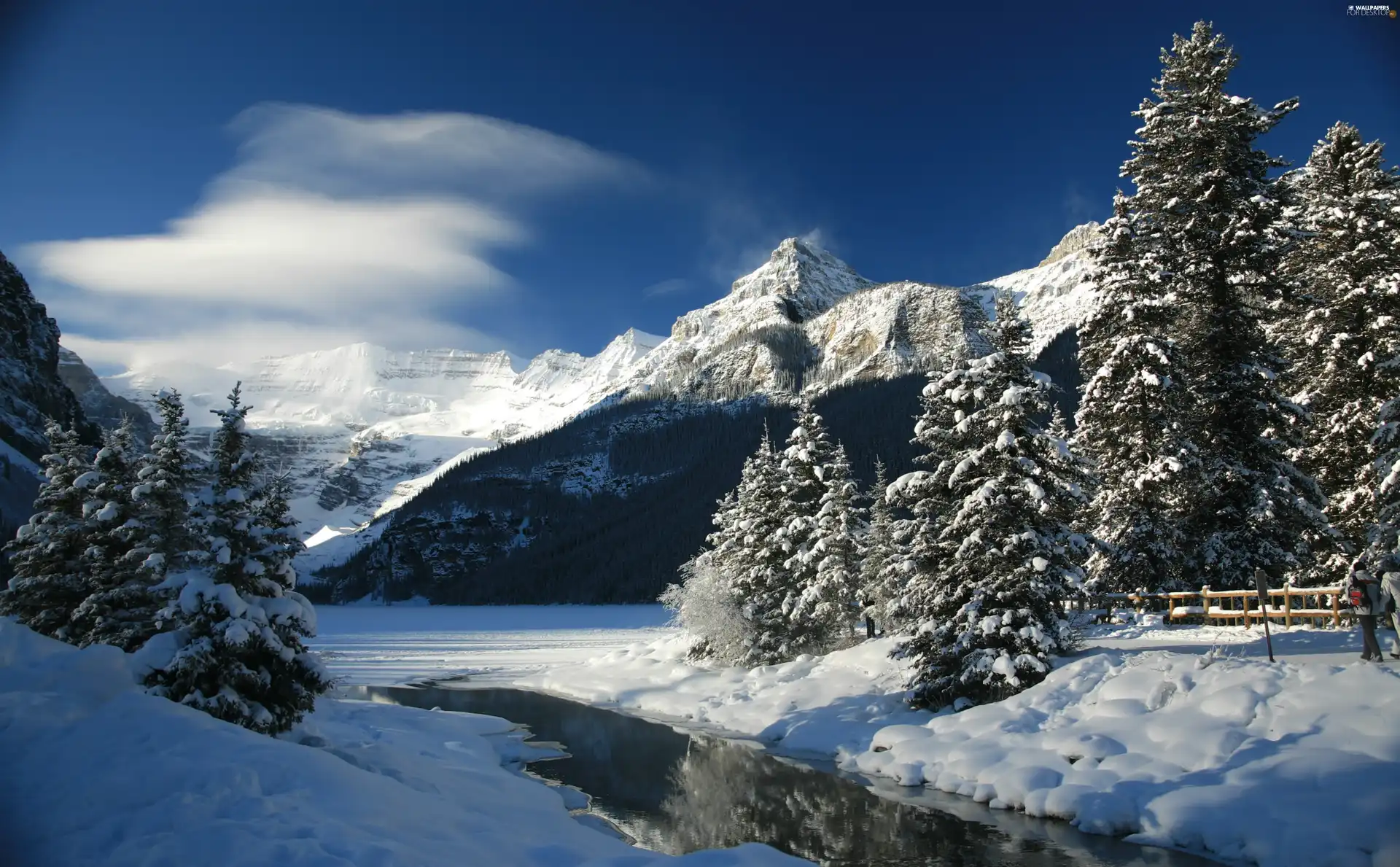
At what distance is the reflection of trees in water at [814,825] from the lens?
1508cm

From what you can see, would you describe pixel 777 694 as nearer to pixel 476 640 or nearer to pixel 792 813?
pixel 792 813

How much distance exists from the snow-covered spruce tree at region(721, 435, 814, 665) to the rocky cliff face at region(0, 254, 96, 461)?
395 feet

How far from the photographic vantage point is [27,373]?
429ft

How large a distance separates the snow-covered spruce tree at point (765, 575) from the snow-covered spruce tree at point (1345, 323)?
20.8 metres

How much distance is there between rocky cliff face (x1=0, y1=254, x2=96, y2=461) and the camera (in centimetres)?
11688

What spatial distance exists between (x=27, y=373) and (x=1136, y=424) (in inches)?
6560

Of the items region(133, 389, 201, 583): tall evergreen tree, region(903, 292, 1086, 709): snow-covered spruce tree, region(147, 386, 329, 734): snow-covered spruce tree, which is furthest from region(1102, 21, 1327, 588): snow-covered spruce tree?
region(133, 389, 201, 583): tall evergreen tree

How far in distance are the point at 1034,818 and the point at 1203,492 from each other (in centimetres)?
1175

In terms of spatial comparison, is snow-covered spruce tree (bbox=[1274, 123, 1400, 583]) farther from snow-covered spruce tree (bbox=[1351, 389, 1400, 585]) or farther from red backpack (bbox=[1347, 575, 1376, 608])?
red backpack (bbox=[1347, 575, 1376, 608])

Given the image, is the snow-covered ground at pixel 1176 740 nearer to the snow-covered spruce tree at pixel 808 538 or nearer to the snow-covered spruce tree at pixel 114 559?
the snow-covered spruce tree at pixel 808 538

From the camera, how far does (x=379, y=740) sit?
72.9 ft

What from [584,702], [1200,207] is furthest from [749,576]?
[1200,207]

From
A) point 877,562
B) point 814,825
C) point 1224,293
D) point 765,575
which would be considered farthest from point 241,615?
point 877,562

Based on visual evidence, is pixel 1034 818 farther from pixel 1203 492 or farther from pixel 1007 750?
pixel 1203 492
